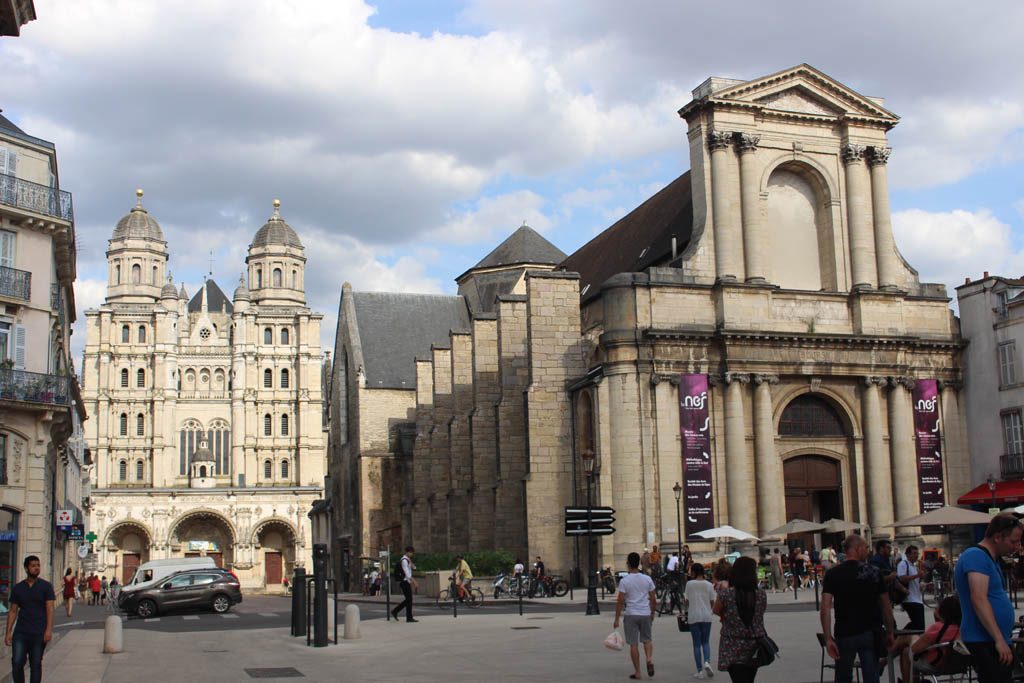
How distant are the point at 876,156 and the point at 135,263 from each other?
80.9m

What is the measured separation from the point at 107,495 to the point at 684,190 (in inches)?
2537

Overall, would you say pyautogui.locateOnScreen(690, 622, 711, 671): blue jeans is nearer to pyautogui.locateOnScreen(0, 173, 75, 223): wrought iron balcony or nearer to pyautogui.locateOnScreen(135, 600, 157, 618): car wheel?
pyautogui.locateOnScreen(135, 600, 157, 618): car wheel

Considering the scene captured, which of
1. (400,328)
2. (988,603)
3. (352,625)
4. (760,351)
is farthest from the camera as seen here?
(400,328)

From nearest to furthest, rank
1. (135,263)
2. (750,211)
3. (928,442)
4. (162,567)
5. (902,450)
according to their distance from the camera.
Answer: (162,567) < (750,211) < (902,450) < (928,442) < (135,263)

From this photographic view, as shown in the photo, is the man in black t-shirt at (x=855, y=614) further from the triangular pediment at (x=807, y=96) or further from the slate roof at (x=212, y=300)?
the slate roof at (x=212, y=300)

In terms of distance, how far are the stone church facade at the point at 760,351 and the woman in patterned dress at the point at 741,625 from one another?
24344mm

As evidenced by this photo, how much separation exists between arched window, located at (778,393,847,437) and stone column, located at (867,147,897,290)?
4.40 metres

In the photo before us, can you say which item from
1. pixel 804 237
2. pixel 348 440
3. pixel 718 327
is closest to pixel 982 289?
pixel 804 237

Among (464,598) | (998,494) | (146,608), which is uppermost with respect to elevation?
(998,494)

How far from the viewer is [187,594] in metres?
31.5

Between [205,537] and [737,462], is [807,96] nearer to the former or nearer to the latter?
[737,462]

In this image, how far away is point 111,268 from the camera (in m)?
107

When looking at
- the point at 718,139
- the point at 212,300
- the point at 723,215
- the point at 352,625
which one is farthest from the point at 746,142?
the point at 212,300

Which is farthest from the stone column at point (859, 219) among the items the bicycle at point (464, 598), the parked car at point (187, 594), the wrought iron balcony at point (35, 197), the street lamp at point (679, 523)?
the wrought iron balcony at point (35, 197)
